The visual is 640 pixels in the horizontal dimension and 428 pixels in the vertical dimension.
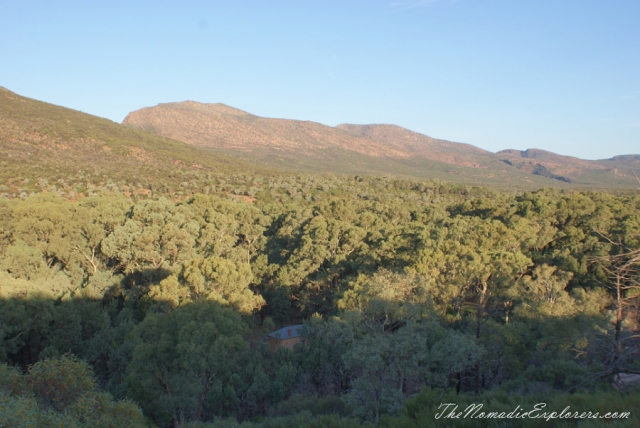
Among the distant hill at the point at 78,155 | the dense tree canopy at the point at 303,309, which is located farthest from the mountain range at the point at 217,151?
the dense tree canopy at the point at 303,309

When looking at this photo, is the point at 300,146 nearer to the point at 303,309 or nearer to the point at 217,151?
the point at 217,151

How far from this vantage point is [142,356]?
1286cm

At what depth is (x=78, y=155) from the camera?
5009 cm

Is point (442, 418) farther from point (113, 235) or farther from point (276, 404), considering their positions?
point (113, 235)

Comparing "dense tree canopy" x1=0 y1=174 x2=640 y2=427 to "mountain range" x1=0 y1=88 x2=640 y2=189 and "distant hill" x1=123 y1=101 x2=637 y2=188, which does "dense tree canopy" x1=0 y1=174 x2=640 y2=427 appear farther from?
"distant hill" x1=123 y1=101 x2=637 y2=188

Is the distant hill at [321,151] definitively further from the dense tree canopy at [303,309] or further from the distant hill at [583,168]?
the dense tree canopy at [303,309]

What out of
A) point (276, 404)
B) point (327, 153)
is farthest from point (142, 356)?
point (327, 153)

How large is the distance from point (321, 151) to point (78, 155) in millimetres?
82240

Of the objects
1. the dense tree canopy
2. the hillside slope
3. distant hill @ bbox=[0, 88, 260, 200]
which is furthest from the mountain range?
the dense tree canopy

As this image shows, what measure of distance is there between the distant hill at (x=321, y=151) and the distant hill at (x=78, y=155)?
→ 123 feet

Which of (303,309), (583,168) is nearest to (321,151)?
(583,168)

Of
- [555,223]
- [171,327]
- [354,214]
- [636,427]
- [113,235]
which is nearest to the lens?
[636,427]

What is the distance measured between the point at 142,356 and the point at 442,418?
9.64 metres

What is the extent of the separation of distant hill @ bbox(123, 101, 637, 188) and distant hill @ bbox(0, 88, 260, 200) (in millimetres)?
37602
